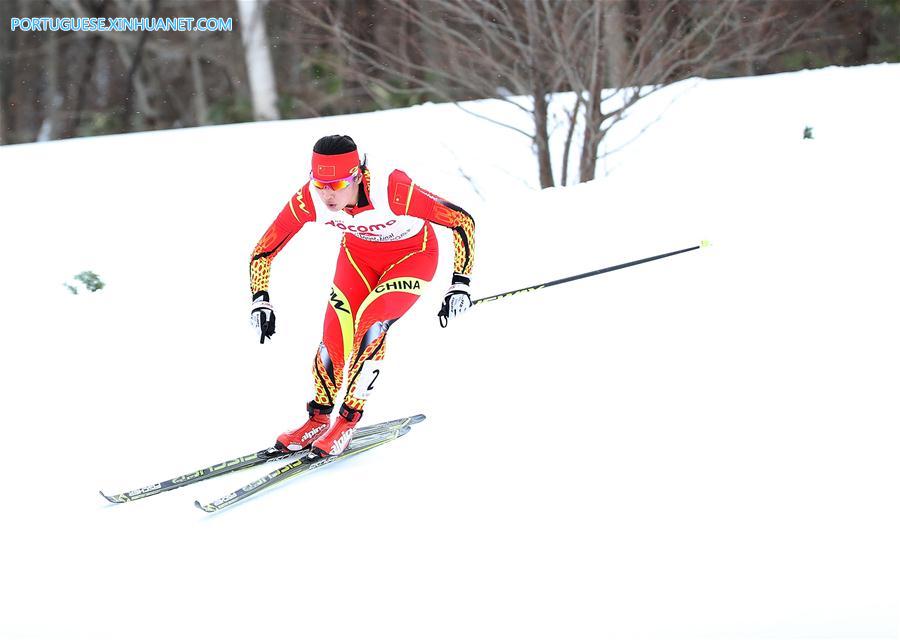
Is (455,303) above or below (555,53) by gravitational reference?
below

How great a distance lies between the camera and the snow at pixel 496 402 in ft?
9.77

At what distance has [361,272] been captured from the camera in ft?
14.2

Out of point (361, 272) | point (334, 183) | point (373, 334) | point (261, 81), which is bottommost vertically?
point (373, 334)

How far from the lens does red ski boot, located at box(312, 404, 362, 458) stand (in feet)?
13.1

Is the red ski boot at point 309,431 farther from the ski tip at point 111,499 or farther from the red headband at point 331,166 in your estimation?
the red headband at point 331,166

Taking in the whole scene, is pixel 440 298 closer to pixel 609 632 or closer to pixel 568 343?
pixel 568 343

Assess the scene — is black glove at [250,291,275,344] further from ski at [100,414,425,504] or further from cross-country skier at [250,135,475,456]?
ski at [100,414,425,504]

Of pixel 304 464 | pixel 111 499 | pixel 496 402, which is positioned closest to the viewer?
pixel 111 499

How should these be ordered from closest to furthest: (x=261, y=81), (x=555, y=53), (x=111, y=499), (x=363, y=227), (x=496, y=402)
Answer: (x=111, y=499), (x=363, y=227), (x=496, y=402), (x=555, y=53), (x=261, y=81)

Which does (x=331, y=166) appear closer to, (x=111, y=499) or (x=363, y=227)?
(x=363, y=227)

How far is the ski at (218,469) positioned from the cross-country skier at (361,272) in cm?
6

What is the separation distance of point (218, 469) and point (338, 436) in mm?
511

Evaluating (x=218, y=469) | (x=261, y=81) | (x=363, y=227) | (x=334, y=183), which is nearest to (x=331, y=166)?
(x=334, y=183)

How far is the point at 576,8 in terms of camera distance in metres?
7.69
